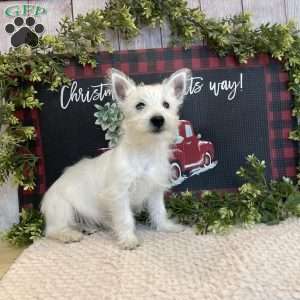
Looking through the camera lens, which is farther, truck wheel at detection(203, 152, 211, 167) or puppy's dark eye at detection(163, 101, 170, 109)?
truck wheel at detection(203, 152, 211, 167)

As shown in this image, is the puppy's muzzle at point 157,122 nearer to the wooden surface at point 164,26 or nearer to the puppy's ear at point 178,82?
the puppy's ear at point 178,82

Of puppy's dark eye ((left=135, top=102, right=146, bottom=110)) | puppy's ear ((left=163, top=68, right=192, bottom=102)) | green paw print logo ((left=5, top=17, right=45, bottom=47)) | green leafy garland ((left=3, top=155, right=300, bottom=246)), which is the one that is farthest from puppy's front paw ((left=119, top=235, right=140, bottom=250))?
green paw print logo ((left=5, top=17, right=45, bottom=47))

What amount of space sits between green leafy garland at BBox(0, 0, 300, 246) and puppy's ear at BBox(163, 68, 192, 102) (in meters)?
0.32

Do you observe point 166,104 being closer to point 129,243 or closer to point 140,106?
point 140,106

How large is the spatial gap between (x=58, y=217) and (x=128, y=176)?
45 centimetres

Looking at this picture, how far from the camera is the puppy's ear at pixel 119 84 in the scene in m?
2.01

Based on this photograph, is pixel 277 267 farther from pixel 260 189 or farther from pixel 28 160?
pixel 28 160

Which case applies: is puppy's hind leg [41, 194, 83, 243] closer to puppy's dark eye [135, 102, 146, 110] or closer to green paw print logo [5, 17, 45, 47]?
puppy's dark eye [135, 102, 146, 110]

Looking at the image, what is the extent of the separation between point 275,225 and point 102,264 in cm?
93

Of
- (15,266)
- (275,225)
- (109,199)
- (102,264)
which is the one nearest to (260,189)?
(275,225)

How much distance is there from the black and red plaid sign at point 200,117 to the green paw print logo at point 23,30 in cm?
31

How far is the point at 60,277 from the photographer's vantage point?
1.70 m

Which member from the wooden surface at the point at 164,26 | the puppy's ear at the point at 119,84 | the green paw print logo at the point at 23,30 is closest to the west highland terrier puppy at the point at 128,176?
the puppy's ear at the point at 119,84

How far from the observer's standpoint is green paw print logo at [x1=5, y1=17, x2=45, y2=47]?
92.1 inches
